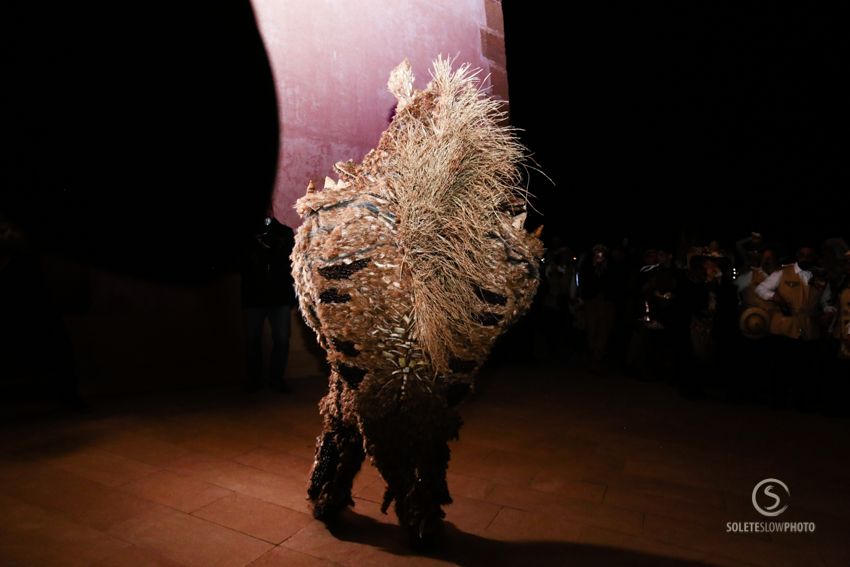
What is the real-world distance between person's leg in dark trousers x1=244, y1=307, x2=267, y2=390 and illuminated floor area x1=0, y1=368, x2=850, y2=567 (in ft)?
1.16

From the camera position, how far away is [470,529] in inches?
98.2

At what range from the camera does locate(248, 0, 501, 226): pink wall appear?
16.2 ft

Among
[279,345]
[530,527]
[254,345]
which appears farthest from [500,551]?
[254,345]

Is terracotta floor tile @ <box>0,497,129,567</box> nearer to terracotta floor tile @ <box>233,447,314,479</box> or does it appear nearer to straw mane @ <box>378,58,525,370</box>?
terracotta floor tile @ <box>233,447,314,479</box>

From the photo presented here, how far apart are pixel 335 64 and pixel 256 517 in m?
4.30

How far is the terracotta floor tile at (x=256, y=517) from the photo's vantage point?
7.96 ft

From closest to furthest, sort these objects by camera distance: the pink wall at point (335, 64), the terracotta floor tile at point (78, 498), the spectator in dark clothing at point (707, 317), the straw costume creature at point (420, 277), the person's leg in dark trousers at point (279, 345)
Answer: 1. the straw costume creature at point (420, 277)
2. the terracotta floor tile at point (78, 498)
3. the pink wall at point (335, 64)
4. the person's leg in dark trousers at point (279, 345)
5. the spectator in dark clothing at point (707, 317)

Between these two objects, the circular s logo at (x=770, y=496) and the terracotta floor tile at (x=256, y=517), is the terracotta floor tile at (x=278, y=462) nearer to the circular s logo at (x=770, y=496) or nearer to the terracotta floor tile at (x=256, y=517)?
the terracotta floor tile at (x=256, y=517)

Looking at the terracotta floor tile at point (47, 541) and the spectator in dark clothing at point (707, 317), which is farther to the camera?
the spectator in dark clothing at point (707, 317)

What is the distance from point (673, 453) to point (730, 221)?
9.18 meters

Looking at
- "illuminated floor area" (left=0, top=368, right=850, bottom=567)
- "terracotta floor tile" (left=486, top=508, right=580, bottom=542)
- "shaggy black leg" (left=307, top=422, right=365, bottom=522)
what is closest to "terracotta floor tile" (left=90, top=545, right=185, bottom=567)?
"illuminated floor area" (left=0, top=368, right=850, bottom=567)

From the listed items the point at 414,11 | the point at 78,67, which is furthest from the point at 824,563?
the point at 78,67

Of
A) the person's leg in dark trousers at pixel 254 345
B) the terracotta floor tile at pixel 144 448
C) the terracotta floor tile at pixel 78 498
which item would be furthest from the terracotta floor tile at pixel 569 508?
the person's leg in dark trousers at pixel 254 345

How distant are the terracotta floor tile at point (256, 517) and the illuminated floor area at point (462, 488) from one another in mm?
10
